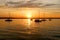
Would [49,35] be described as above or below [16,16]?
below

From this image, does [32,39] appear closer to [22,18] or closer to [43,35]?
[43,35]

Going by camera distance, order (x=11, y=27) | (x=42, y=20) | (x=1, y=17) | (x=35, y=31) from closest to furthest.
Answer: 1. (x=35, y=31)
2. (x=11, y=27)
3. (x=42, y=20)
4. (x=1, y=17)

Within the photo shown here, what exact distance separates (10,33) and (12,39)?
8.22ft

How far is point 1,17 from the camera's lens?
29.2 metres

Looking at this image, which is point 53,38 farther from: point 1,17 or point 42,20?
point 1,17

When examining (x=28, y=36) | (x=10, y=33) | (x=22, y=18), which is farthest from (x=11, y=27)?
(x=22, y=18)

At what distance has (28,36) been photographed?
2020cm

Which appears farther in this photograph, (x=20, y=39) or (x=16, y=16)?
(x=16, y=16)

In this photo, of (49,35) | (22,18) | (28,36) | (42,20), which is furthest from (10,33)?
(22,18)

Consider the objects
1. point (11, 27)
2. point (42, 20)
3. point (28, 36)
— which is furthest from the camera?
point (42, 20)

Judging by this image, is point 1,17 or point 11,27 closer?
point 11,27

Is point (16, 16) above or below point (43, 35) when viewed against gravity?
above

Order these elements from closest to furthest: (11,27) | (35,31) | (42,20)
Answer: (35,31)
(11,27)
(42,20)

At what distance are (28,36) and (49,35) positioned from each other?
7.01ft
